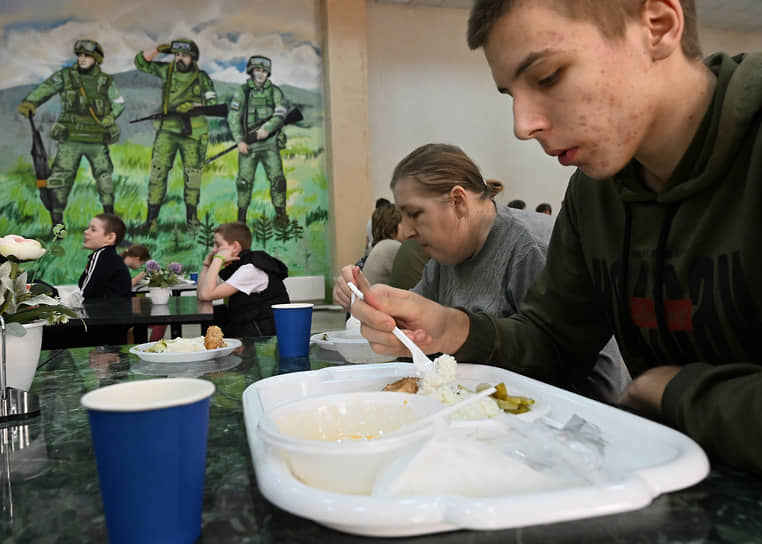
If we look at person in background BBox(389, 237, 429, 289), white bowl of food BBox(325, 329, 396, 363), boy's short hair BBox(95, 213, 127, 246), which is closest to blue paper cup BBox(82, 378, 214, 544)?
white bowl of food BBox(325, 329, 396, 363)

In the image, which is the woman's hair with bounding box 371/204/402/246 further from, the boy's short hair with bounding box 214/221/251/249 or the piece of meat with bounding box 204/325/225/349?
the piece of meat with bounding box 204/325/225/349

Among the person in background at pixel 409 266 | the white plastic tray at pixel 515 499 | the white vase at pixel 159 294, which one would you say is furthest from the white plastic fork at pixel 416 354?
the white vase at pixel 159 294

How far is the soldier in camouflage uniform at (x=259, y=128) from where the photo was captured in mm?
6223

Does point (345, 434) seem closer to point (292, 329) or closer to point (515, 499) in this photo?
point (515, 499)

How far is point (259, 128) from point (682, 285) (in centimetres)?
582

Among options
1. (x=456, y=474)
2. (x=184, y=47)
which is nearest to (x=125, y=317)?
(x=456, y=474)

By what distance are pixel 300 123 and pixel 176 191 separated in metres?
1.54

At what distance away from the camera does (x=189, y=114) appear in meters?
6.09

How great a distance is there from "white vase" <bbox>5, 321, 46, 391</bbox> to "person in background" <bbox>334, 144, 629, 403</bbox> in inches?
34.0

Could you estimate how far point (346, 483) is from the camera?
21.4 inches

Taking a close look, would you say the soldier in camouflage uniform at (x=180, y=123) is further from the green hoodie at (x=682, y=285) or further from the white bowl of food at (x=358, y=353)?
the green hoodie at (x=682, y=285)

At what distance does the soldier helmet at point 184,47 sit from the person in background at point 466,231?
4.96 m

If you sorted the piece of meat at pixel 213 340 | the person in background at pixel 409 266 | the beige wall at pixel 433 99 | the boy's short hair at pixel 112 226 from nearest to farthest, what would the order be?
1. the piece of meat at pixel 213 340
2. the person in background at pixel 409 266
3. the boy's short hair at pixel 112 226
4. the beige wall at pixel 433 99

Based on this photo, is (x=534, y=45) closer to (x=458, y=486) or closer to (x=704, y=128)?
(x=704, y=128)
